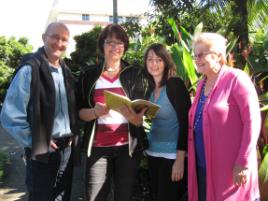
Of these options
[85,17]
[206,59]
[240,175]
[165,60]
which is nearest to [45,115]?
[165,60]

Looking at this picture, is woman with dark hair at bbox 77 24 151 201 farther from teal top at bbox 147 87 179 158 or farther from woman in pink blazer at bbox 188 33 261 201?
woman in pink blazer at bbox 188 33 261 201

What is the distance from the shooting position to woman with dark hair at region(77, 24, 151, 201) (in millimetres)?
3281

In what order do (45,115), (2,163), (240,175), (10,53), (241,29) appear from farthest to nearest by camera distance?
(10,53), (2,163), (241,29), (45,115), (240,175)

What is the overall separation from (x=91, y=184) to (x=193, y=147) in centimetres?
89

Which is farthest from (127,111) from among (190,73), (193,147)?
(190,73)

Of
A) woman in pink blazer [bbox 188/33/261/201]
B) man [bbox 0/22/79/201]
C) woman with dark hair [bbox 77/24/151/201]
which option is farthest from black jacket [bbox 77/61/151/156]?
woman in pink blazer [bbox 188/33/261/201]

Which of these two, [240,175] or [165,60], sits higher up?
[165,60]

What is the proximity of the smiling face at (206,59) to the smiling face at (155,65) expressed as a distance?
0.48m

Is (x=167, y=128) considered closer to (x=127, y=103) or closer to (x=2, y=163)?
(x=127, y=103)

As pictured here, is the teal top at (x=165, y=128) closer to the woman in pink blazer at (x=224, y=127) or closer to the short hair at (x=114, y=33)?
the woman in pink blazer at (x=224, y=127)

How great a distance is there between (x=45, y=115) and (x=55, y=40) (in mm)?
592

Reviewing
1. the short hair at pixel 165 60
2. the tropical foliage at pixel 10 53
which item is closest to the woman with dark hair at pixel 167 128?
the short hair at pixel 165 60

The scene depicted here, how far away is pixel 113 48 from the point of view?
129 inches

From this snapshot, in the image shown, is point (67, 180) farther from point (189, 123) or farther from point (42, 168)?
point (189, 123)
